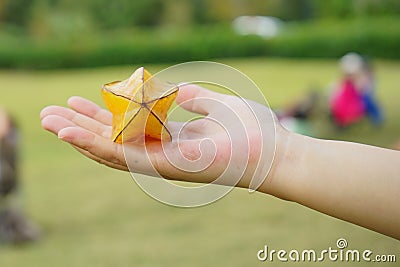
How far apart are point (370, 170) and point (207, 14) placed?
1683 centimetres

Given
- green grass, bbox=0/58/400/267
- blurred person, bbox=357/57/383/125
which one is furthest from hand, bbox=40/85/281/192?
blurred person, bbox=357/57/383/125

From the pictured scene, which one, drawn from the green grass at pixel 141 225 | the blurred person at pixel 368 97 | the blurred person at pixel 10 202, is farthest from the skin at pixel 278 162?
the blurred person at pixel 368 97

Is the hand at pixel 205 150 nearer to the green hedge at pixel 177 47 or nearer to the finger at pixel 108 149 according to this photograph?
the finger at pixel 108 149

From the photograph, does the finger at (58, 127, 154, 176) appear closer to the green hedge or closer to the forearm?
the forearm

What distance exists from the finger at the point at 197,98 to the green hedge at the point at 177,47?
40.9ft

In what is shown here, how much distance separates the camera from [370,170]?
4.22 ft

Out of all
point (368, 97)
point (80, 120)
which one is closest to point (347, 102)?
point (368, 97)

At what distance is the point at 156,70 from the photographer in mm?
12805

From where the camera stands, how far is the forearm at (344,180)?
1274mm

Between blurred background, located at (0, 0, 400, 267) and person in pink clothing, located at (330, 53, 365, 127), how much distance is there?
0.05 metres

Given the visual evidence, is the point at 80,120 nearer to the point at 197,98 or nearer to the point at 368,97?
the point at 197,98

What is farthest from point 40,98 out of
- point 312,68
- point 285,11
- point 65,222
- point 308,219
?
point 285,11

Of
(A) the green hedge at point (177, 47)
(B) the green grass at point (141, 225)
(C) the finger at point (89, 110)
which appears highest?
(A) the green hedge at point (177, 47)

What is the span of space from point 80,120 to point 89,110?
12 centimetres
